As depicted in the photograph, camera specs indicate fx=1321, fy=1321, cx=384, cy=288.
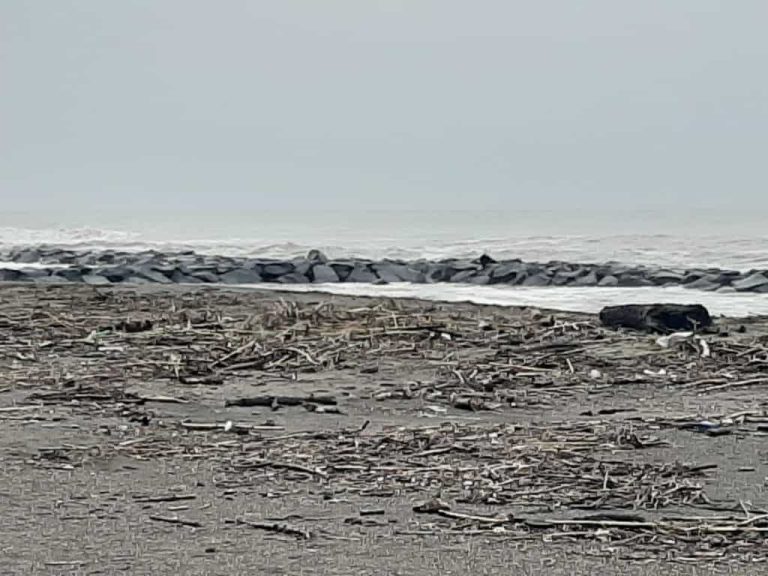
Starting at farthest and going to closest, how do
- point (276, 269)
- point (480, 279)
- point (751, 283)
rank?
point (276, 269) < point (480, 279) < point (751, 283)

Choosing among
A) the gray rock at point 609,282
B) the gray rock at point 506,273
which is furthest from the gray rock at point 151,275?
the gray rock at point 609,282

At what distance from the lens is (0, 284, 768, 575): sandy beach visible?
3.43 meters

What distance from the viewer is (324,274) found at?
74.8 ft

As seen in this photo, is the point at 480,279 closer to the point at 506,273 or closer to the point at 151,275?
the point at 506,273

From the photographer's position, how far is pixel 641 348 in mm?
8234

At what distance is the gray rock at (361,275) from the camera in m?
21.7

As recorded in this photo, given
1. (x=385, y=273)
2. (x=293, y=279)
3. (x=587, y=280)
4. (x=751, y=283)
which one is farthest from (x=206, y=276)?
(x=751, y=283)

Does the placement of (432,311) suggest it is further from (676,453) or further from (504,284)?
(504,284)

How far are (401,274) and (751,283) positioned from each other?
6072 millimetres

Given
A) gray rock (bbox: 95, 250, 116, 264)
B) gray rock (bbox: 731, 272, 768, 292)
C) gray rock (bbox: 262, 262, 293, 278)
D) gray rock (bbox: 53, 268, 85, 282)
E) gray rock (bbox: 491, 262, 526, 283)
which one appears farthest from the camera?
gray rock (bbox: 95, 250, 116, 264)

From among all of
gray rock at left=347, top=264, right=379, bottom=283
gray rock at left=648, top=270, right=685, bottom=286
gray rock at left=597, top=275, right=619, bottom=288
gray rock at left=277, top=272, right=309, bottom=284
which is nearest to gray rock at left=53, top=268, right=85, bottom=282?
gray rock at left=277, top=272, right=309, bottom=284

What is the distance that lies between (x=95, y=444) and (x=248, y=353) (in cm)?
285

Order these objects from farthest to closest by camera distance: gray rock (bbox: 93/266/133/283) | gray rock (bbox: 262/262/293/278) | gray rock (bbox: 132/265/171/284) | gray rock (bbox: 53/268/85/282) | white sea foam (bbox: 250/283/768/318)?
1. gray rock (bbox: 262/262/293/278)
2. gray rock (bbox: 53/268/85/282)
3. gray rock (bbox: 93/266/133/283)
4. gray rock (bbox: 132/265/171/284)
5. white sea foam (bbox: 250/283/768/318)

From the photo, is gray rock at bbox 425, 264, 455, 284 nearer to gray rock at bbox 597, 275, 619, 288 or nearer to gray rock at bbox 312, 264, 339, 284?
gray rock at bbox 312, 264, 339, 284
